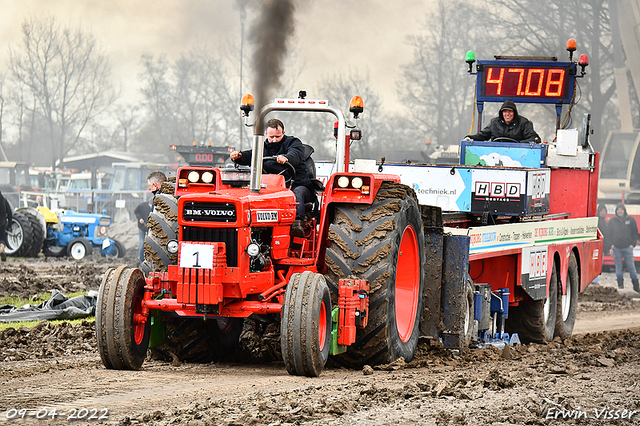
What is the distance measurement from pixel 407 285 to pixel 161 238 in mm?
2361

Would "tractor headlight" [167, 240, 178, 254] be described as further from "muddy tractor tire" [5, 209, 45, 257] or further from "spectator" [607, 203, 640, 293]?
"muddy tractor tire" [5, 209, 45, 257]

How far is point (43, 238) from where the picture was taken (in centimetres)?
2203

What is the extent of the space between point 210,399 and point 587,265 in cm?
806

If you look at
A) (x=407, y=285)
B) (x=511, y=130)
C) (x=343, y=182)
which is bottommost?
(x=407, y=285)

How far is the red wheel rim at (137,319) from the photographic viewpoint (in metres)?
7.00

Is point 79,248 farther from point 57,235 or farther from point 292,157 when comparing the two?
point 292,157

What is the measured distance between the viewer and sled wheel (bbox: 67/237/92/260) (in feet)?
72.7

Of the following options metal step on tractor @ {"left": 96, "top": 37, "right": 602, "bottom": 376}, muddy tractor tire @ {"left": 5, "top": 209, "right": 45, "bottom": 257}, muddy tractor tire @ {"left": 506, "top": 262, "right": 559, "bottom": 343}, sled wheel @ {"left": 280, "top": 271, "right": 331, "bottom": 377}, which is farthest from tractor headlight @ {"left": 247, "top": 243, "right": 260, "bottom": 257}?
muddy tractor tire @ {"left": 5, "top": 209, "right": 45, "bottom": 257}

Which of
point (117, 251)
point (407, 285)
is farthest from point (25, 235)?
point (407, 285)

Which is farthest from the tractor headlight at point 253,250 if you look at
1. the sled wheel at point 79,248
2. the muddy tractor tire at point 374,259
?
the sled wheel at point 79,248

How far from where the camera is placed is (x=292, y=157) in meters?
7.66

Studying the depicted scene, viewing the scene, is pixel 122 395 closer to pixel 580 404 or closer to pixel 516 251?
pixel 580 404

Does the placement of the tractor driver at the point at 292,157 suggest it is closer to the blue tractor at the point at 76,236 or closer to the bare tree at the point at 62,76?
the blue tractor at the point at 76,236

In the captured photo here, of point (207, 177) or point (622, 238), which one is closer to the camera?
point (207, 177)
